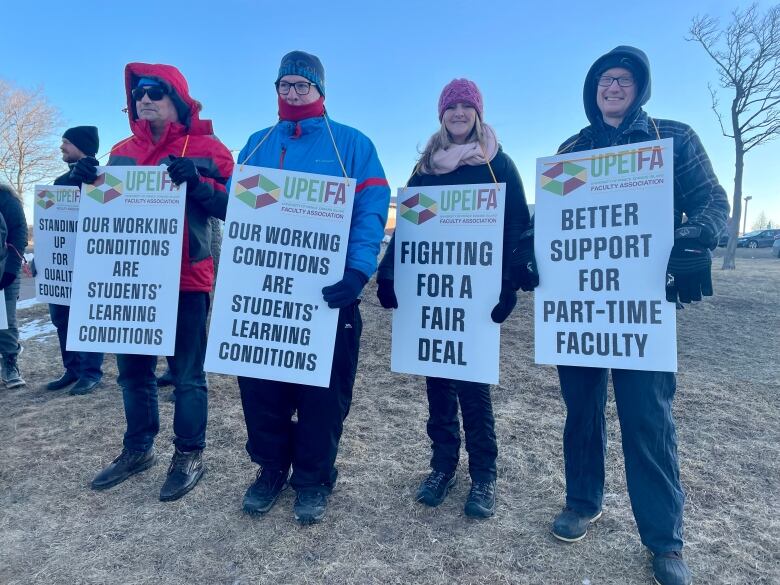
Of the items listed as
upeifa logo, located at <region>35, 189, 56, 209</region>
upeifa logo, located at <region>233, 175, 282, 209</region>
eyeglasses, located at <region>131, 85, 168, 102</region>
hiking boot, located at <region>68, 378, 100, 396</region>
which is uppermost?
eyeglasses, located at <region>131, 85, 168, 102</region>

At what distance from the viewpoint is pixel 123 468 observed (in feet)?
10.6

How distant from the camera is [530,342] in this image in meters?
7.08

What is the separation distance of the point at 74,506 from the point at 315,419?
157 cm

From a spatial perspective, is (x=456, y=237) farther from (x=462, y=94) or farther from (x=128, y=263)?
(x=128, y=263)

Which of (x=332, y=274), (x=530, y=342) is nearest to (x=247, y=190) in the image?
(x=332, y=274)

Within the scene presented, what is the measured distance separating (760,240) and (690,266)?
46494mm

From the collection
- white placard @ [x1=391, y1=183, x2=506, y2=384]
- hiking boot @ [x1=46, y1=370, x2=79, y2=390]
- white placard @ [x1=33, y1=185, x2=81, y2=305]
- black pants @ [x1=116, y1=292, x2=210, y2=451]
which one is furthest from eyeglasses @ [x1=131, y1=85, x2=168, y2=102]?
hiking boot @ [x1=46, y1=370, x2=79, y2=390]

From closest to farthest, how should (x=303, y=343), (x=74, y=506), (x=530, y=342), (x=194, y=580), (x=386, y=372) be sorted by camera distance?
1. (x=194, y=580)
2. (x=303, y=343)
3. (x=74, y=506)
4. (x=386, y=372)
5. (x=530, y=342)

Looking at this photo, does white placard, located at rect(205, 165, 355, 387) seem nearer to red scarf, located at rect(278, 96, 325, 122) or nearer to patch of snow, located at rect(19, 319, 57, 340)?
red scarf, located at rect(278, 96, 325, 122)

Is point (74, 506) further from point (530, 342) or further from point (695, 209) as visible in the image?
point (530, 342)

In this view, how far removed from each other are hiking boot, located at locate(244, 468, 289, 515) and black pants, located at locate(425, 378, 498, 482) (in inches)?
38.0

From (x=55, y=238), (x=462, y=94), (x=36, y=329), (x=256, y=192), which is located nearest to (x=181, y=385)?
(x=256, y=192)

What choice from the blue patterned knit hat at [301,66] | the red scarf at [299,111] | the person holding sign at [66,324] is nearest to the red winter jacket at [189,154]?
Answer: the red scarf at [299,111]

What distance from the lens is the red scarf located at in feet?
8.95
